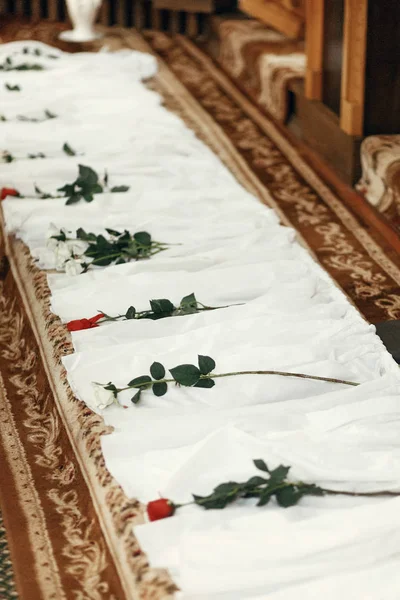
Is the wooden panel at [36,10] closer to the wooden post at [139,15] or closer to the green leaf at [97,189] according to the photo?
the wooden post at [139,15]

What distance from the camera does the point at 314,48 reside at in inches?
173

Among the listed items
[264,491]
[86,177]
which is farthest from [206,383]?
[86,177]

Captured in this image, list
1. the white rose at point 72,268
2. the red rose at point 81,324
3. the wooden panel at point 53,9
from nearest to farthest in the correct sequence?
1. the red rose at point 81,324
2. the white rose at point 72,268
3. the wooden panel at point 53,9

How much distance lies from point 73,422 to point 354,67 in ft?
7.76

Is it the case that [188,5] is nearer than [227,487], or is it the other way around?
[227,487]

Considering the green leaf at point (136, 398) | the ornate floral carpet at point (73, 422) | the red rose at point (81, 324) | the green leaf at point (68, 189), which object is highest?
the green leaf at point (68, 189)

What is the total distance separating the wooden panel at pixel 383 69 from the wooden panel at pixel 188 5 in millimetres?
3088

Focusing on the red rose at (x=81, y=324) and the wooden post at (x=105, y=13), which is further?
the wooden post at (x=105, y=13)

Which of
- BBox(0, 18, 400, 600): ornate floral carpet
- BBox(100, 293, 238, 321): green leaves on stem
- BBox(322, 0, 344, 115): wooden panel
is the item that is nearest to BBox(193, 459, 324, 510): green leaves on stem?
BBox(0, 18, 400, 600): ornate floral carpet

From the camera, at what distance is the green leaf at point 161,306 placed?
2305 mm

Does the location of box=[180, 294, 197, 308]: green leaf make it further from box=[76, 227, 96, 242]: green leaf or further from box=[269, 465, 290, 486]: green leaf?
box=[269, 465, 290, 486]: green leaf

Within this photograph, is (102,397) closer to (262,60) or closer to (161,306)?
(161,306)

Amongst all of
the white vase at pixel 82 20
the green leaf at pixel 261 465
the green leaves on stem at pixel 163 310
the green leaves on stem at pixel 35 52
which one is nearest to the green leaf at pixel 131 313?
the green leaves on stem at pixel 163 310

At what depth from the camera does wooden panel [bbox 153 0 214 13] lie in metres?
6.55
